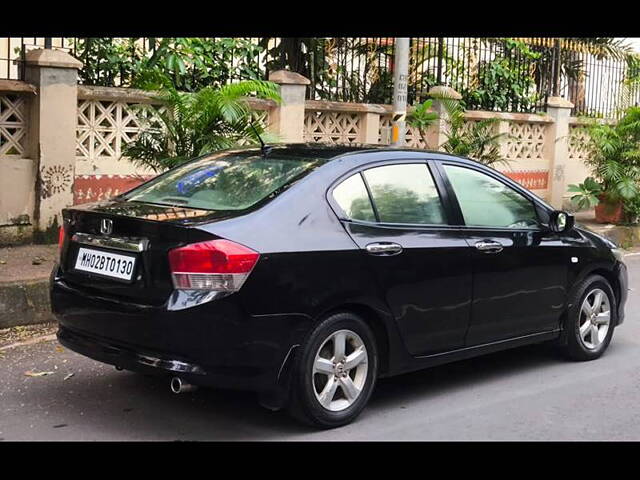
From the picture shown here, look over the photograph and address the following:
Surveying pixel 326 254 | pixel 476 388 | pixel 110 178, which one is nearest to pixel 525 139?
pixel 110 178

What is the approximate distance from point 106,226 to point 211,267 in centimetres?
79

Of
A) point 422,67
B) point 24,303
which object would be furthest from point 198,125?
point 422,67

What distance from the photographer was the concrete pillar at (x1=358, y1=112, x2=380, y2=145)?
1217 centimetres

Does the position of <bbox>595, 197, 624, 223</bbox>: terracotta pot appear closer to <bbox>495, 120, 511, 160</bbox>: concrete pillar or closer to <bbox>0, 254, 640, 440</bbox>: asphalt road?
<bbox>495, 120, 511, 160</bbox>: concrete pillar

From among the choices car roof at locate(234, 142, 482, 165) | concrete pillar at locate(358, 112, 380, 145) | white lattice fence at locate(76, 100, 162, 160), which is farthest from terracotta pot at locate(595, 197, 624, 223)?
car roof at locate(234, 142, 482, 165)

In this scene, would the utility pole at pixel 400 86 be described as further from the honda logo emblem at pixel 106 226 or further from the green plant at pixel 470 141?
the honda logo emblem at pixel 106 226

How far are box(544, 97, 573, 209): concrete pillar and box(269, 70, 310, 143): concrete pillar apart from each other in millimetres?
5869

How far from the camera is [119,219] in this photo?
4805mm

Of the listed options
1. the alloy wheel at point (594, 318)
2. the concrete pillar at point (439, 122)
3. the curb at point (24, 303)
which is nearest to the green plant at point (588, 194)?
the concrete pillar at point (439, 122)

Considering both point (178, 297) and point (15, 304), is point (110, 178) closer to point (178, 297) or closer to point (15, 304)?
point (15, 304)

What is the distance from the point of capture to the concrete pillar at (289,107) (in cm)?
1083

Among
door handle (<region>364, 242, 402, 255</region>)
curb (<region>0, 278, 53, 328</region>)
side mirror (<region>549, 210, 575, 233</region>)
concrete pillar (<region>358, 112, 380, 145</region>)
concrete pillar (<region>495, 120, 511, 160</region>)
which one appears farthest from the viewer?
→ concrete pillar (<region>495, 120, 511, 160</region>)

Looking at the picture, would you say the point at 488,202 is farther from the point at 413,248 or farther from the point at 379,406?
the point at 379,406

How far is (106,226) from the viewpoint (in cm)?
486
